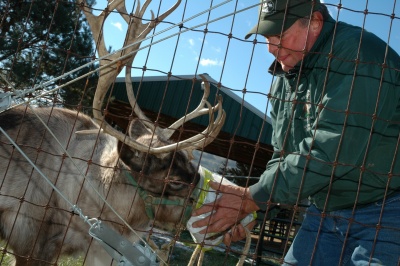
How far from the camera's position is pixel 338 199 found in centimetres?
287

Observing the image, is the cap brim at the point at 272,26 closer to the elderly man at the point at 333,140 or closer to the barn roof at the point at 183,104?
the elderly man at the point at 333,140

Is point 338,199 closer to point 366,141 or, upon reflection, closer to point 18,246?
point 366,141

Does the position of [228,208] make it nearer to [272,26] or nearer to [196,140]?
[272,26]

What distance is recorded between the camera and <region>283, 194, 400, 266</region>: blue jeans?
2.66 meters

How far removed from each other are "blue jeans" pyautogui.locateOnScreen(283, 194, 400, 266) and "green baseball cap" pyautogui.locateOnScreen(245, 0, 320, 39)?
0.95m

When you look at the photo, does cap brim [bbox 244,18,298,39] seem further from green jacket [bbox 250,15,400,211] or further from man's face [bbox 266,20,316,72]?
green jacket [bbox 250,15,400,211]

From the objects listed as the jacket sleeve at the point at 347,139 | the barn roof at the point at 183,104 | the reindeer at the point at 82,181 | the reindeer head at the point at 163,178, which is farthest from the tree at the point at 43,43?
→ the jacket sleeve at the point at 347,139

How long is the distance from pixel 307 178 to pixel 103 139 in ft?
9.04

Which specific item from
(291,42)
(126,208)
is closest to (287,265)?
(291,42)

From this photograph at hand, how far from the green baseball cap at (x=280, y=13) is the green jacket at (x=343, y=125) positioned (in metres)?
0.15

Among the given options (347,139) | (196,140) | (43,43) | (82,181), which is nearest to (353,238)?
(347,139)

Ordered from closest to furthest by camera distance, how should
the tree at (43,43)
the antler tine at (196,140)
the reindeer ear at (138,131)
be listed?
1. the antler tine at (196,140)
2. the reindeer ear at (138,131)
3. the tree at (43,43)

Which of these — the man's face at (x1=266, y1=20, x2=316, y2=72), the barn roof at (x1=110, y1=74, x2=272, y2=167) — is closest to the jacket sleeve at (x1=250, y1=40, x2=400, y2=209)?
the man's face at (x1=266, y1=20, x2=316, y2=72)

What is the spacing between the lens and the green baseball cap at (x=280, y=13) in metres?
2.81
